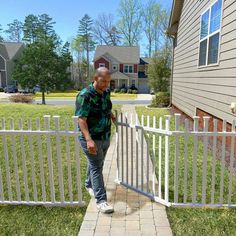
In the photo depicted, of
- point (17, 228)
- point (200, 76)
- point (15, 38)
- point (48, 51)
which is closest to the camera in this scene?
point (17, 228)

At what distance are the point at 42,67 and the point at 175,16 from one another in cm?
1426

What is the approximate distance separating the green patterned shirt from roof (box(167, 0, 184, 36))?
439 inches

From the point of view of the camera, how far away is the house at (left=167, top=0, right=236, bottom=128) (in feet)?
20.4

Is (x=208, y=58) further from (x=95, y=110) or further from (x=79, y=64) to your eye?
(x=79, y=64)

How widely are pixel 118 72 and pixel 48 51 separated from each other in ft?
78.3

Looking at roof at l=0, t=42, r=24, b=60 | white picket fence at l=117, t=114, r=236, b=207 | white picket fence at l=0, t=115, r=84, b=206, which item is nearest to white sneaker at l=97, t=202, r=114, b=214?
white picket fence at l=0, t=115, r=84, b=206

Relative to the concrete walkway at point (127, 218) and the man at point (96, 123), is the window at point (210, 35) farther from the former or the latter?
the concrete walkway at point (127, 218)

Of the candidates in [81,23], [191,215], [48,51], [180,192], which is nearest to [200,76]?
[180,192]

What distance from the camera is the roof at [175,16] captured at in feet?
43.6

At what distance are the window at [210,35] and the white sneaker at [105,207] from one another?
5.20 meters

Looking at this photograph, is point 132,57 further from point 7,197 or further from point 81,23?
point 7,197

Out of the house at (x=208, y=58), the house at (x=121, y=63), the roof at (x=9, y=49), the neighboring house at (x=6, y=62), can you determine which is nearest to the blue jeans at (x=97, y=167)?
the house at (x=208, y=58)

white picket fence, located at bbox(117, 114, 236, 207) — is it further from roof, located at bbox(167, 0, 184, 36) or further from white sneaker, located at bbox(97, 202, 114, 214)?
roof, located at bbox(167, 0, 184, 36)

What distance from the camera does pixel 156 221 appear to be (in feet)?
11.2
